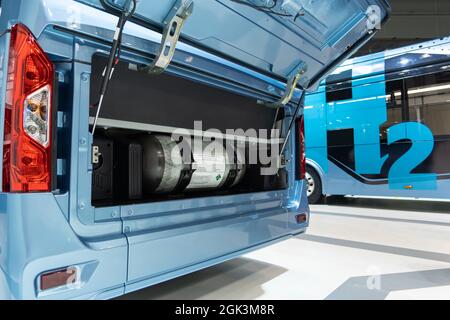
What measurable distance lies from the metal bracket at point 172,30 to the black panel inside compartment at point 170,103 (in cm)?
24

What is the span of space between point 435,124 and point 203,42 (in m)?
4.35

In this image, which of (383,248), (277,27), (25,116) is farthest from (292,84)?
(383,248)

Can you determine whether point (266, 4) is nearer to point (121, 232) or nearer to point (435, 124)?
point (121, 232)

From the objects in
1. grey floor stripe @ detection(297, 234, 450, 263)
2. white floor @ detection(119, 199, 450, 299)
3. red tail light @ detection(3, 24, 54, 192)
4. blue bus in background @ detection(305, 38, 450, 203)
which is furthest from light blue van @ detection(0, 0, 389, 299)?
blue bus in background @ detection(305, 38, 450, 203)

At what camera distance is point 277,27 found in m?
1.64

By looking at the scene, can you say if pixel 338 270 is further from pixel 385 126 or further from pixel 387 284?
pixel 385 126

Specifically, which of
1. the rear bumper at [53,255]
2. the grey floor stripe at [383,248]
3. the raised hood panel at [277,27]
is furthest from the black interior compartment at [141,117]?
the grey floor stripe at [383,248]

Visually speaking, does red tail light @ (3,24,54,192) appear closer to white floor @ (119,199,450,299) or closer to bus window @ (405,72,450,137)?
white floor @ (119,199,450,299)

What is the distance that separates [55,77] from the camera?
104 centimetres

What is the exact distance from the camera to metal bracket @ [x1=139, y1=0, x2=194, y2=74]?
1.26 m

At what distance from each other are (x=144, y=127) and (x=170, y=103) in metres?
0.26

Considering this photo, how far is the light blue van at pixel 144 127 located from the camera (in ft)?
3.20

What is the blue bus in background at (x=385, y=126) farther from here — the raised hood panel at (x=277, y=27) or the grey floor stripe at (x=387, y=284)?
the raised hood panel at (x=277, y=27)

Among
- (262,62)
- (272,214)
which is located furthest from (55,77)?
(272,214)
